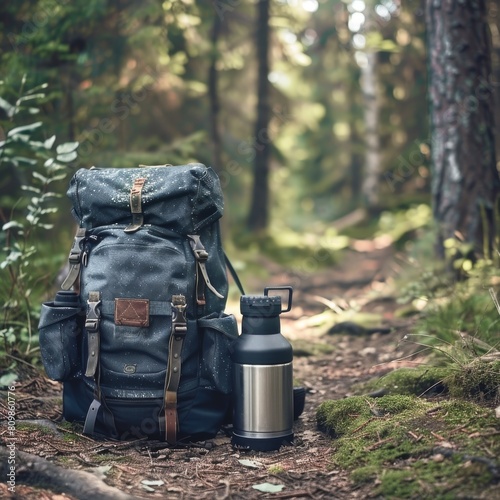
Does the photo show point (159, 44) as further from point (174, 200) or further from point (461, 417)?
point (461, 417)

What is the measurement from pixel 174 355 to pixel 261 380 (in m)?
0.48

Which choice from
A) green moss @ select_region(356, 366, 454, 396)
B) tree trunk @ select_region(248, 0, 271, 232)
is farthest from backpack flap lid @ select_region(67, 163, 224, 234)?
tree trunk @ select_region(248, 0, 271, 232)

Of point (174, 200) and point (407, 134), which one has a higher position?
point (407, 134)

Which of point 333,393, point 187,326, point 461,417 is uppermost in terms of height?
point 187,326

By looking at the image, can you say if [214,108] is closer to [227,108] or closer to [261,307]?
[227,108]

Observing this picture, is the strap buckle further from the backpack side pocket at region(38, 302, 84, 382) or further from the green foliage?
the green foliage

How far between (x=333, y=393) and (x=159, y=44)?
18.4 feet

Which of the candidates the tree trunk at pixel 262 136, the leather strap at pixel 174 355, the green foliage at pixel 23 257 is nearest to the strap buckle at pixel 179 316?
the leather strap at pixel 174 355

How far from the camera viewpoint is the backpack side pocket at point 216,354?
3.53 meters

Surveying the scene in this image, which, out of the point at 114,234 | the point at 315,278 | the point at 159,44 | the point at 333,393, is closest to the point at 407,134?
the point at 315,278

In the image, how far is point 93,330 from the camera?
136 inches

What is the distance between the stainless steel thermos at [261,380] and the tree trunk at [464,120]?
9.69ft

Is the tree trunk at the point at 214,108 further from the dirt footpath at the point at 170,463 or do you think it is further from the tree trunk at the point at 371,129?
the dirt footpath at the point at 170,463

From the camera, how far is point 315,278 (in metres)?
10.7
